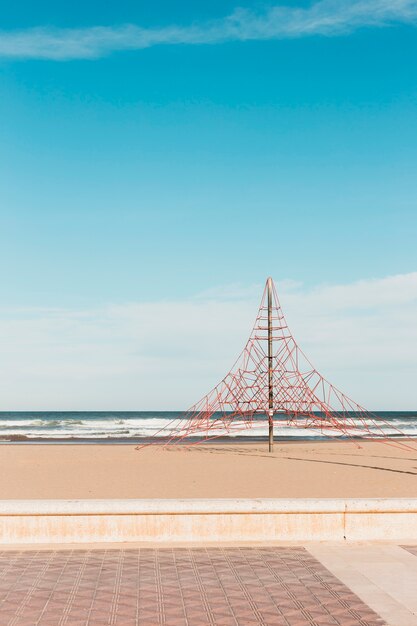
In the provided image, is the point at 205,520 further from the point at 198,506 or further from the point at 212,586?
the point at 212,586

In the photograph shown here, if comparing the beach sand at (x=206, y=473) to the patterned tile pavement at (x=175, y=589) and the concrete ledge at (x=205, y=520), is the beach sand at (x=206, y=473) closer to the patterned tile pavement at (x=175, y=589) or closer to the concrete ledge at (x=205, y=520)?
the concrete ledge at (x=205, y=520)

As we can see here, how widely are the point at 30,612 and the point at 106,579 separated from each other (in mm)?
1033

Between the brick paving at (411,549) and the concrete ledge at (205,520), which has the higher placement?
the concrete ledge at (205,520)

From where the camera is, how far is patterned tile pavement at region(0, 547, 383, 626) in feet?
18.0

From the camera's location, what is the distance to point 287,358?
27172mm

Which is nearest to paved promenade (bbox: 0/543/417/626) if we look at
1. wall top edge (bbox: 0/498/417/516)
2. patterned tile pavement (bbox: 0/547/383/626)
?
patterned tile pavement (bbox: 0/547/383/626)

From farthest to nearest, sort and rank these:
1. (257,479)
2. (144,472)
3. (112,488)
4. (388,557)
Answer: (144,472) → (257,479) → (112,488) → (388,557)

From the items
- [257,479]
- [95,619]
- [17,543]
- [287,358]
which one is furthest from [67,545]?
[287,358]

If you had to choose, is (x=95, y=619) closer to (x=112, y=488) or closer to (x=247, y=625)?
(x=247, y=625)

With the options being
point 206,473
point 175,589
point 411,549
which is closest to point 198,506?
point 175,589

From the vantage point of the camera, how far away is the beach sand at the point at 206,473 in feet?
55.6

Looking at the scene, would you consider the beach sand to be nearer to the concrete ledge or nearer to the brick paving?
the concrete ledge

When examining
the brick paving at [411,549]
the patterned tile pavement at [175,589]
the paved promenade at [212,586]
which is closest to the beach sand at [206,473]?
the brick paving at [411,549]

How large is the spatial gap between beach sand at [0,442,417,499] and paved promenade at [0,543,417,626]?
834 centimetres
